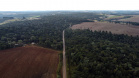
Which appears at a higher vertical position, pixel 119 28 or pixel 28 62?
pixel 119 28

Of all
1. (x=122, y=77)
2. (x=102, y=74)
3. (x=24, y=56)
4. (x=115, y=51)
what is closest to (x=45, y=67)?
(x=24, y=56)

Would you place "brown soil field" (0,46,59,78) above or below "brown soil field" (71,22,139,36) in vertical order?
below

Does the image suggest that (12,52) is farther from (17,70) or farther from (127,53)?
(127,53)

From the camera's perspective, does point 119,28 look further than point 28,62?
Yes

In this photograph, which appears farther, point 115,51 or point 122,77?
point 115,51

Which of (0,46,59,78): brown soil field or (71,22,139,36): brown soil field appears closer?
(0,46,59,78): brown soil field

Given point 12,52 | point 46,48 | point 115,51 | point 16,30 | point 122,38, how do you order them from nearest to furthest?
point 115,51 → point 12,52 → point 46,48 → point 122,38 → point 16,30

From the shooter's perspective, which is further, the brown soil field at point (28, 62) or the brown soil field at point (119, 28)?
the brown soil field at point (119, 28)

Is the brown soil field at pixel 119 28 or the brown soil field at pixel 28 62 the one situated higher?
the brown soil field at pixel 119 28
